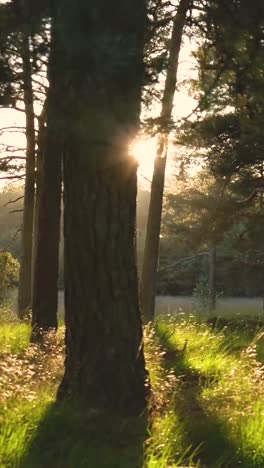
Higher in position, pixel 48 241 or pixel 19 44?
pixel 19 44

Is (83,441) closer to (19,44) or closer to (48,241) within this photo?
(19,44)

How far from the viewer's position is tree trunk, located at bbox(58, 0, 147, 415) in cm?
475

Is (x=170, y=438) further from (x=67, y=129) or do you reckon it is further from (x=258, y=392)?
(x=67, y=129)

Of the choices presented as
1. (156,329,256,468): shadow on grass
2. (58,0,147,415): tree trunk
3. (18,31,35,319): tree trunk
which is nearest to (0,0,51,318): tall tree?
(58,0,147,415): tree trunk

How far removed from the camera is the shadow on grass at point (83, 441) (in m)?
3.81

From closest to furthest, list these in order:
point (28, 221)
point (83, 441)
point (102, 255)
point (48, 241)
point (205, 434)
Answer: point (83, 441) < point (205, 434) < point (102, 255) < point (48, 241) < point (28, 221)

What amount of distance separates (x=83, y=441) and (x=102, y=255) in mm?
1472

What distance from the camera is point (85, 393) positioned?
495 cm

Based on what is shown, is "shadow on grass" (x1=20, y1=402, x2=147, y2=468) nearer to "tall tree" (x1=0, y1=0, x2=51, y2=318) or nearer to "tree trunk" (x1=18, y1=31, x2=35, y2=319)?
"tall tree" (x1=0, y1=0, x2=51, y2=318)

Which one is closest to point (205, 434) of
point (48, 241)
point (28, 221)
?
point (48, 241)

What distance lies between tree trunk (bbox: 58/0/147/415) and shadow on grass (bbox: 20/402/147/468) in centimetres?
31

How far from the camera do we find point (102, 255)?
195 inches

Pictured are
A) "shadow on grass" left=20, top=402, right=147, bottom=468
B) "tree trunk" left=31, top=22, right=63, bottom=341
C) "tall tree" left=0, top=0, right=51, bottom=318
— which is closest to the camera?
"shadow on grass" left=20, top=402, right=147, bottom=468

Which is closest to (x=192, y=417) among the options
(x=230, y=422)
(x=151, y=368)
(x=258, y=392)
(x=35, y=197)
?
(x=230, y=422)
